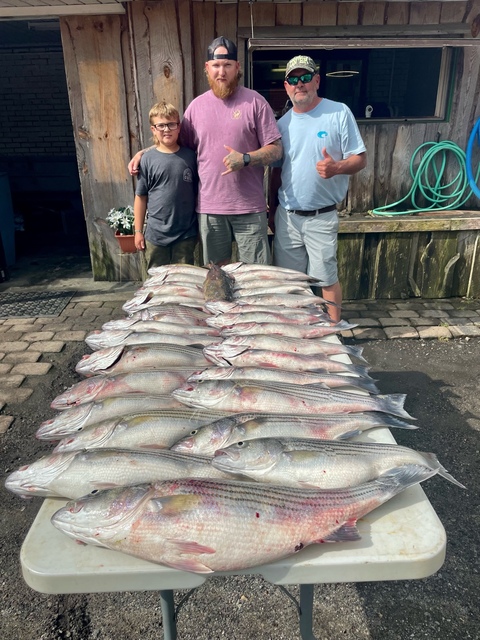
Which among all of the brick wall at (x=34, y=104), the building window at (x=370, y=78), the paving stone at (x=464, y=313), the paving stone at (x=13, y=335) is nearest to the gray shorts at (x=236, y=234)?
the paving stone at (x=13, y=335)

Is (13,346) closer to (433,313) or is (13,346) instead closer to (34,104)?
(433,313)

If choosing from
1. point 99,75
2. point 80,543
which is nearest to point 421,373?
point 80,543

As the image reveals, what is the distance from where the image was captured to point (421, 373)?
17.2ft

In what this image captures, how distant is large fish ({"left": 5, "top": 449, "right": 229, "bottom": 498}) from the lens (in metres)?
1.78

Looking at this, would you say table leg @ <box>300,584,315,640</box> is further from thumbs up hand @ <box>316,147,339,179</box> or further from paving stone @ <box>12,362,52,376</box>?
paving stone @ <box>12,362,52,376</box>

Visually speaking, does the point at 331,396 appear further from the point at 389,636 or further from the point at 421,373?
the point at 421,373

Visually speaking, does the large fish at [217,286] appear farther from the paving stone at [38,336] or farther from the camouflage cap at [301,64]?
the paving stone at [38,336]

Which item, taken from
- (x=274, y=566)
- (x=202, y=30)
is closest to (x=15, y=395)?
(x=274, y=566)

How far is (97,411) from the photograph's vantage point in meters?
2.20

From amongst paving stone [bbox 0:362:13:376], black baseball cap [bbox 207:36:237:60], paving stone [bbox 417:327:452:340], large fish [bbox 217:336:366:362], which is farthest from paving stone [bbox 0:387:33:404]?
paving stone [bbox 417:327:452:340]

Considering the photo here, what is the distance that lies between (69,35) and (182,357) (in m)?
5.88

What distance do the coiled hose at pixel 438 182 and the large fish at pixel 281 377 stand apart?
510 centimetres

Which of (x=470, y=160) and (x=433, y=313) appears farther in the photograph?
(x=470, y=160)

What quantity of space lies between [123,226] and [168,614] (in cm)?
547
